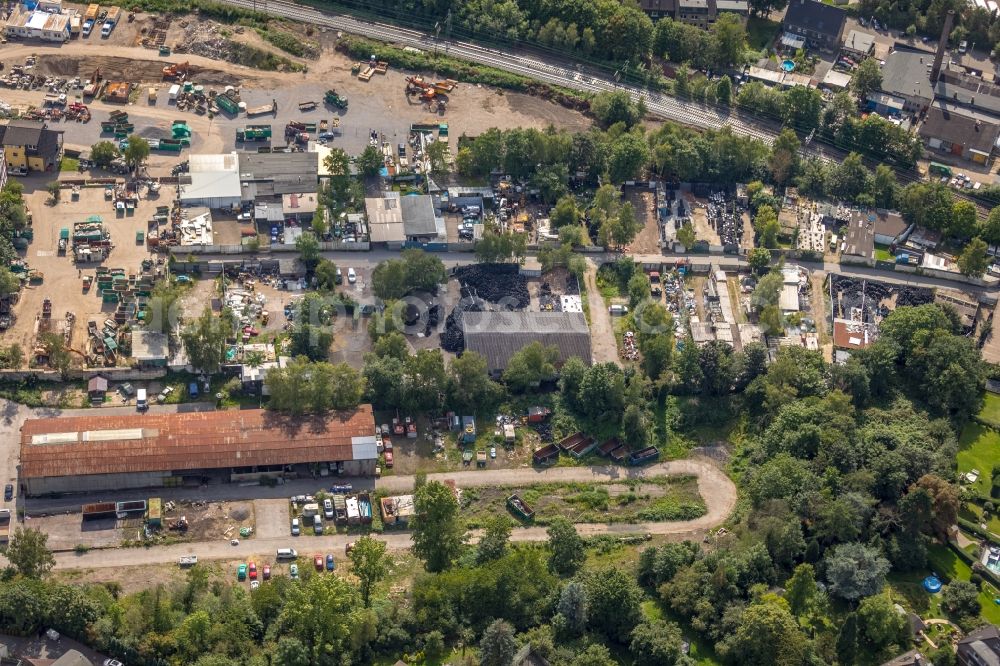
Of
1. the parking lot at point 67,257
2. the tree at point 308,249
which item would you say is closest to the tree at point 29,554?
the parking lot at point 67,257

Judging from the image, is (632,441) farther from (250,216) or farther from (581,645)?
(250,216)

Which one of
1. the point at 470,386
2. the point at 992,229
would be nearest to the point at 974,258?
the point at 992,229

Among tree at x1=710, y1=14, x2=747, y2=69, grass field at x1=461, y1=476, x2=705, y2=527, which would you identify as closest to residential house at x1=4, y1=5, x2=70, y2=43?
tree at x1=710, y1=14, x2=747, y2=69

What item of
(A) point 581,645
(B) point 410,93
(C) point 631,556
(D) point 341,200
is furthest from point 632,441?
(B) point 410,93

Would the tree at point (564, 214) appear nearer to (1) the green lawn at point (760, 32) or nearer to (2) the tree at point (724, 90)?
(2) the tree at point (724, 90)

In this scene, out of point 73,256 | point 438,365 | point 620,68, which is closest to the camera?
point 438,365

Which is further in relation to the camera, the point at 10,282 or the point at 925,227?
the point at 925,227

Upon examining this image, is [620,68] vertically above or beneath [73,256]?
above
